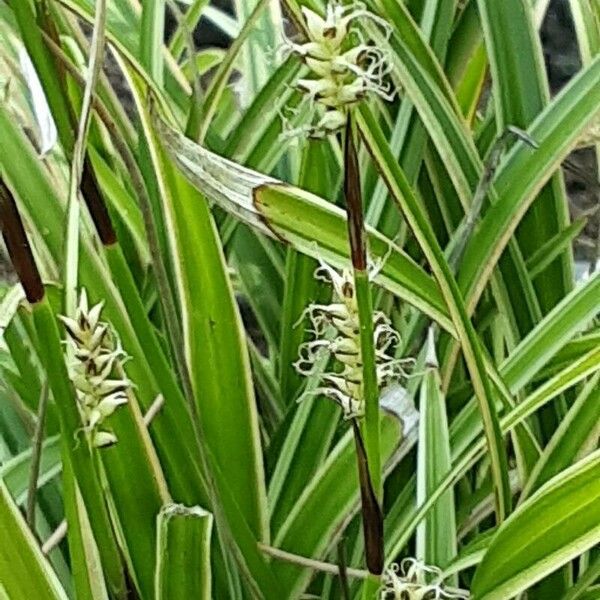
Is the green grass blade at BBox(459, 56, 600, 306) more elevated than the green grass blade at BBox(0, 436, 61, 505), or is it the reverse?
the green grass blade at BBox(459, 56, 600, 306)

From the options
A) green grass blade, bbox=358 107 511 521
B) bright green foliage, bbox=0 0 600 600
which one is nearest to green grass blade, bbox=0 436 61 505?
bright green foliage, bbox=0 0 600 600

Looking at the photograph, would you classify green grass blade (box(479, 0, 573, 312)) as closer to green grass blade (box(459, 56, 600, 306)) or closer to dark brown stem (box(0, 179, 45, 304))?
green grass blade (box(459, 56, 600, 306))

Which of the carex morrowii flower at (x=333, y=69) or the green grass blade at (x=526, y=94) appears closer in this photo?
the carex morrowii flower at (x=333, y=69)

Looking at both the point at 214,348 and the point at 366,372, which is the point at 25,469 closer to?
the point at 214,348

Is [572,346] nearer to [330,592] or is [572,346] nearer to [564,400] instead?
[564,400]

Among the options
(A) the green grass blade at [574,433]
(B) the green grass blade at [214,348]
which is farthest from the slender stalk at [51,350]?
(A) the green grass blade at [574,433]

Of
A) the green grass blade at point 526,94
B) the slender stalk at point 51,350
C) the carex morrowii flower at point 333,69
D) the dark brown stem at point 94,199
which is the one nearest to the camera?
the carex morrowii flower at point 333,69

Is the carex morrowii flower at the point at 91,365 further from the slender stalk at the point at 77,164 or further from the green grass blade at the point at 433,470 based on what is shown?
the green grass blade at the point at 433,470

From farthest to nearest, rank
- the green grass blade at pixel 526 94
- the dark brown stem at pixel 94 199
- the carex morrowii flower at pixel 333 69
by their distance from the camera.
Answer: the green grass blade at pixel 526 94 → the dark brown stem at pixel 94 199 → the carex morrowii flower at pixel 333 69
